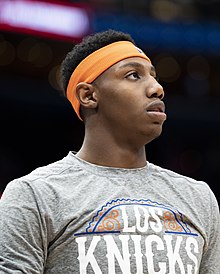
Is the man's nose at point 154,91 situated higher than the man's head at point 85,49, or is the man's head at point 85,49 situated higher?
the man's head at point 85,49

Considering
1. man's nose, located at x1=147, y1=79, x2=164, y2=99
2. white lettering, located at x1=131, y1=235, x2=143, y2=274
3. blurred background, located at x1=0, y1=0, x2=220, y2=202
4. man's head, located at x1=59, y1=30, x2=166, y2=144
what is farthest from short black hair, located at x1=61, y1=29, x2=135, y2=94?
blurred background, located at x1=0, y1=0, x2=220, y2=202

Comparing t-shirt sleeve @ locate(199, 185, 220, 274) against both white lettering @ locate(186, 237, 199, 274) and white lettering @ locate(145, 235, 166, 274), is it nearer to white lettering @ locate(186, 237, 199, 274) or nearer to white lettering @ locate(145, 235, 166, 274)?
white lettering @ locate(186, 237, 199, 274)

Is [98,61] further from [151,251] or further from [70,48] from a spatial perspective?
[70,48]

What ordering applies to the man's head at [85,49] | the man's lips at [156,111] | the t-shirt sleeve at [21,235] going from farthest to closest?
the man's head at [85,49] → the man's lips at [156,111] → the t-shirt sleeve at [21,235]

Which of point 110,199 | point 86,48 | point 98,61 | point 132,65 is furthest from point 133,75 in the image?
point 110,199

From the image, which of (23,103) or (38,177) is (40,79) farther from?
(38,177)

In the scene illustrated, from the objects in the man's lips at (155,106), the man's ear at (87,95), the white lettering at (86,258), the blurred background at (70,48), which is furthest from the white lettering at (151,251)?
the blurred background at (70,48)

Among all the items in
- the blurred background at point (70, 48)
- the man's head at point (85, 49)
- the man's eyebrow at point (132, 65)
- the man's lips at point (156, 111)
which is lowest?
the man's lips at point (156, 111)

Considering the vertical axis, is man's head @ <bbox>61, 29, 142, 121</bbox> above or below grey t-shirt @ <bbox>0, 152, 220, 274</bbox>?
above

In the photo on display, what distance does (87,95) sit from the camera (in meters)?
2.55

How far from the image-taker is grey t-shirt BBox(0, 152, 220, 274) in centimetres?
216

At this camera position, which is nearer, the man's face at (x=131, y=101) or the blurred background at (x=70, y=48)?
the man's face at (x=131, y=101)

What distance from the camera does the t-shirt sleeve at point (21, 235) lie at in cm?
211

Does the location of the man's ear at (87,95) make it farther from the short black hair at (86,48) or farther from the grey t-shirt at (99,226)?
the grey t-shirt at (99,226)
